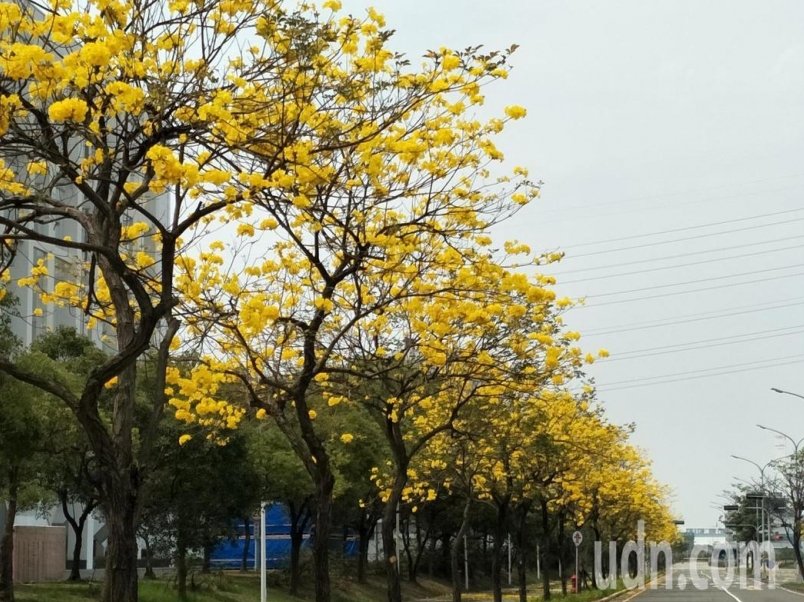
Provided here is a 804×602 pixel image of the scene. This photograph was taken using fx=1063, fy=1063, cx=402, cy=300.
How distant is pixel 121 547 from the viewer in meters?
8.21

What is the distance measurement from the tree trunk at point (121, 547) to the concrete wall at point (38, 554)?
25.7 m

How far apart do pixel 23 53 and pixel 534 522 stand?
1965 inches

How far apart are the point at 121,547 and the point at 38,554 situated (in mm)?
27755

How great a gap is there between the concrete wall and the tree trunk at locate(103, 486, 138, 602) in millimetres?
25733

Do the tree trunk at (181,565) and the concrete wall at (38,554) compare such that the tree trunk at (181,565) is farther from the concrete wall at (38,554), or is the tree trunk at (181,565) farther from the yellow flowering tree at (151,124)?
the yellow flowering tree at (151,124)

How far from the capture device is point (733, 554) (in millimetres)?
130750

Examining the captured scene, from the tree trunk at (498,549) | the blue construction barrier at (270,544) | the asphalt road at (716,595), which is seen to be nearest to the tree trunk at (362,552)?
the blue construction barrier at (270,544)

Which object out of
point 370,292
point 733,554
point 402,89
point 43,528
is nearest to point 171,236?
point 402,89

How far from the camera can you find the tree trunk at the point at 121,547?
26.9 feet

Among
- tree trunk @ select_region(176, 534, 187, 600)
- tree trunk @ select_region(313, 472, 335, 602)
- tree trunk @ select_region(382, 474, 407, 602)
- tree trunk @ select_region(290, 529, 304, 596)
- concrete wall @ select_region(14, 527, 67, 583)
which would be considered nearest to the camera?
tree trunk @ select_region(313, 472, 335, 602)

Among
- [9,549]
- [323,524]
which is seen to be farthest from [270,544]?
[323,524]

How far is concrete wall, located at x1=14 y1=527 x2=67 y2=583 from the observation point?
106 ft

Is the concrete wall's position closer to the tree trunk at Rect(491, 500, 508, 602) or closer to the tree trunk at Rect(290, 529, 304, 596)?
the tree trunk at Rect(290, 529, 304, 596)

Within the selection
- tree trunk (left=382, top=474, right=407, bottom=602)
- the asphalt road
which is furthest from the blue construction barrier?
tree trunk (left=382, top=474, right=407, bottom=602)
